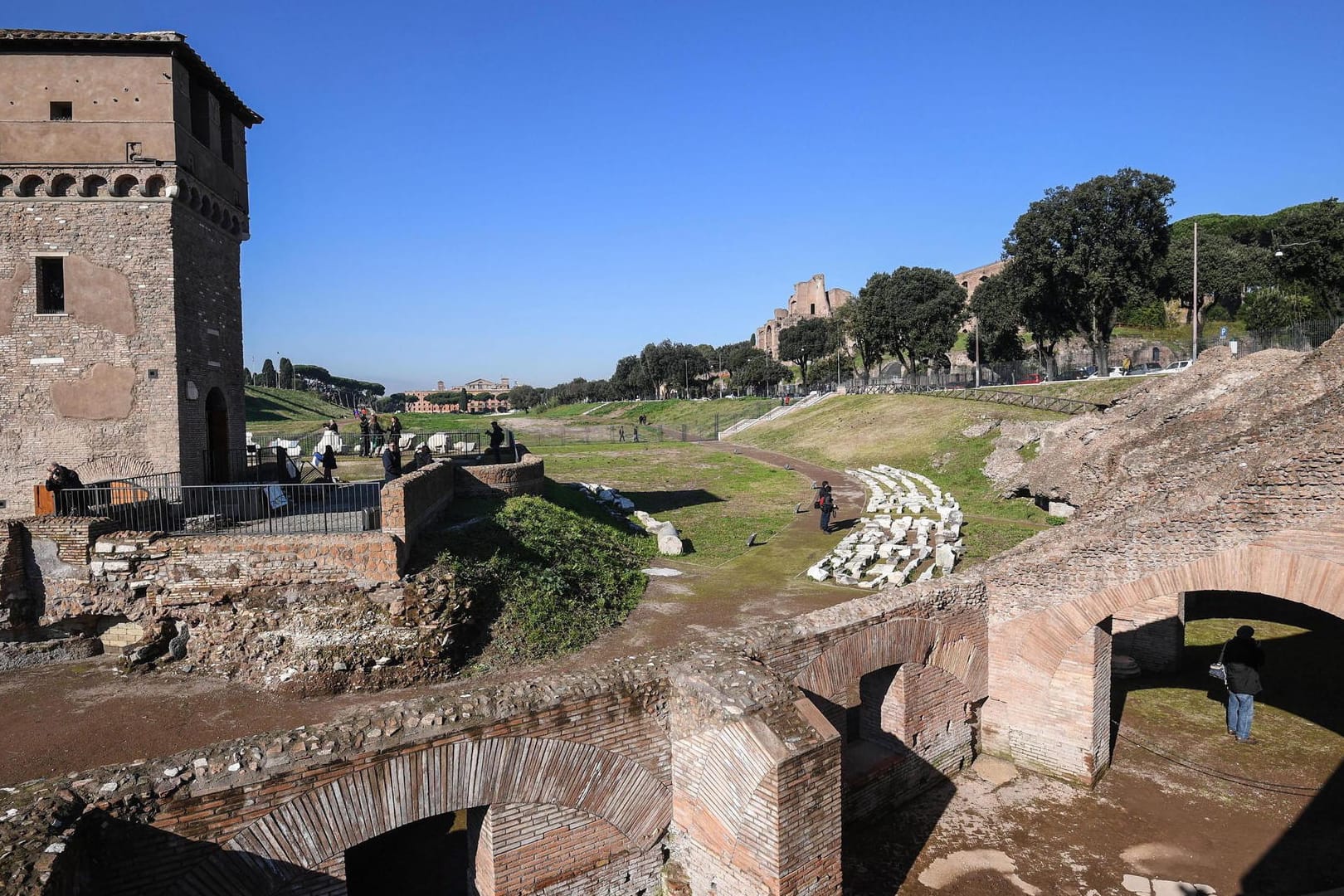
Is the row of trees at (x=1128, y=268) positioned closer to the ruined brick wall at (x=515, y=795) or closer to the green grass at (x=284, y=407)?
the ruined brick wall at (x=515, y=795)

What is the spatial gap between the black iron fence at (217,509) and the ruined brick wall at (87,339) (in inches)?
59.6

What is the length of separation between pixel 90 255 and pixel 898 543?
19201mm

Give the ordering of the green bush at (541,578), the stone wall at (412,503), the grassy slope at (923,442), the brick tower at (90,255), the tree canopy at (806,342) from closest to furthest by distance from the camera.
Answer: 1. the stone wall at (412,503)
2. the green bush at (541,578)
3. the brick tower at (90,255)
4. the grassy slope at (923,442)
5. the tree canopy at (806,342)

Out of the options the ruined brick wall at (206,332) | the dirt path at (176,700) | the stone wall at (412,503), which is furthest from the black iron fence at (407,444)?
the dirt path at (176,700)

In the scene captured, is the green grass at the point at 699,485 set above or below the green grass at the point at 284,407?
below

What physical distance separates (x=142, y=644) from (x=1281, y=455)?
1568 cm

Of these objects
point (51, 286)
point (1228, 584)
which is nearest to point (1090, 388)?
point (1228, 584)

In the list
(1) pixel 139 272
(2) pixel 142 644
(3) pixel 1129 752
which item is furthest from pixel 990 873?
(1) pixel 139 272

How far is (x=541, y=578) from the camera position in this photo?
13828 millimetres

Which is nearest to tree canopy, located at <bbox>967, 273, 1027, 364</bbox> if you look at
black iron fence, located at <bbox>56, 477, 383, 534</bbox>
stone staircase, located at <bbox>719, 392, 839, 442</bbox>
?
stone staircase, located at <bbox>719, 392, 839, 442</bbox>

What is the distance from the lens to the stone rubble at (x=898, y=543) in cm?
1593

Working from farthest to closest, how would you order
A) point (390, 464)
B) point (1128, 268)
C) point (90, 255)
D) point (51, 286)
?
1. point (1128, 268)
2. point (390, 464)
3. point (51, 286)
4. point (90, 255)

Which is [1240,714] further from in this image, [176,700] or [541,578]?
[176,700]

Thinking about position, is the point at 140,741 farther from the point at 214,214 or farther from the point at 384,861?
the point at 214,214
